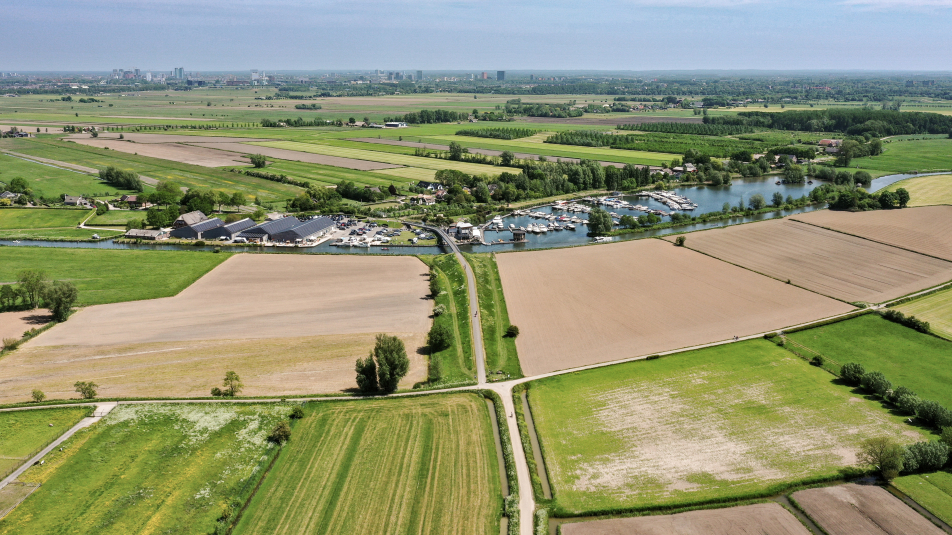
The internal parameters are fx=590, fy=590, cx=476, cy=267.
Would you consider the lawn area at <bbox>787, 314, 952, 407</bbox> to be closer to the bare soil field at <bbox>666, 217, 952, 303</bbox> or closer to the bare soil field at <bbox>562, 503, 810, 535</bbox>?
the bare soil field at <bbox>666, 217, 952, 303</bbox>

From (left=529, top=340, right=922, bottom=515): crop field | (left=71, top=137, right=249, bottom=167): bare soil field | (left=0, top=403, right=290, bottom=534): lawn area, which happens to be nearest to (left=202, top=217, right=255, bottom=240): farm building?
(left=0, top=403, right=290, bottom=534): lawn area

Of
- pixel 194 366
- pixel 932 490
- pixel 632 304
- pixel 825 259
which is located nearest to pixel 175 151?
pixel 194 366

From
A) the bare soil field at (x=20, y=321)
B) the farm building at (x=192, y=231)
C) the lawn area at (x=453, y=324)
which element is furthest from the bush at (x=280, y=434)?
the farm building at (x=192, y=231)

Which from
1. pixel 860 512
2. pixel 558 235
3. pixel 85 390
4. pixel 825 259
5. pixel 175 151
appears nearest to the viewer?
pixel 860 512

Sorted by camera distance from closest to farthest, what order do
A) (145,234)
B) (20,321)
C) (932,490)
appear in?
(932,490)
(20,321)
(145,234)

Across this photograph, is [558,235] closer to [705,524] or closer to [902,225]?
[902,225]

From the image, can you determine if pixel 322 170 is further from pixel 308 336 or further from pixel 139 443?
pixel 139 443

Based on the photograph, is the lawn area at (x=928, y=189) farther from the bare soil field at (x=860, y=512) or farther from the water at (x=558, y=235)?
the bare soil field at (x=860, y=512)
